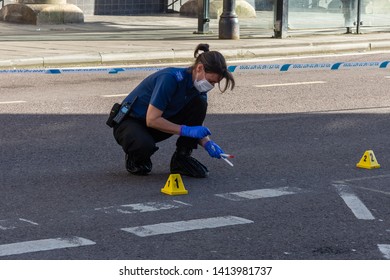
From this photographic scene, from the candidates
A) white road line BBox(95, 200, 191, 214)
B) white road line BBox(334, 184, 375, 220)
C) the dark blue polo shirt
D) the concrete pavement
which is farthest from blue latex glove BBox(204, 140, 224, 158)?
the concrete pavement

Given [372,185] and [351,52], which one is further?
[351,52]

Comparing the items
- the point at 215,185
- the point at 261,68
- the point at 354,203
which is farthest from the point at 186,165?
the point at 261,68

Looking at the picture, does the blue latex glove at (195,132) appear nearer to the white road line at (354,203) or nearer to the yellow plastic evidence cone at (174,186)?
the yellow plastic evidence cone at (174,186)

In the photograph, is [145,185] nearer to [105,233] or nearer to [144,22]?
[105,233]

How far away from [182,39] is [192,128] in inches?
487

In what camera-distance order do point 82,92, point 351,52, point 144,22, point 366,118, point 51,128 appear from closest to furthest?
point 51,128 < point 366,118 < point 82,92 < point 351,52 < point 144,22

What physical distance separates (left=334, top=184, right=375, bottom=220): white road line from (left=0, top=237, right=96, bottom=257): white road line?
2.01 metres

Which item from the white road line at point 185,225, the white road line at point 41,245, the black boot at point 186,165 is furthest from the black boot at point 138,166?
the white road line at point 41,245

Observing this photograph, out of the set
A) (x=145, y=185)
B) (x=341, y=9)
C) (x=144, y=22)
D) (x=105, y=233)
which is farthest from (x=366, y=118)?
(x=144, y=22)

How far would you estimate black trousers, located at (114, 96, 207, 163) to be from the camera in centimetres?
818

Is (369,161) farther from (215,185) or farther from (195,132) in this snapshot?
(195,132)

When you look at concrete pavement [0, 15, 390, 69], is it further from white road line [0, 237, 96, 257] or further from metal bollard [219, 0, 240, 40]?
white road line [0, 237, 96, 257]

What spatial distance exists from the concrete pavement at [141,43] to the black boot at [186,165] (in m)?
8.05

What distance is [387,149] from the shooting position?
979cm
